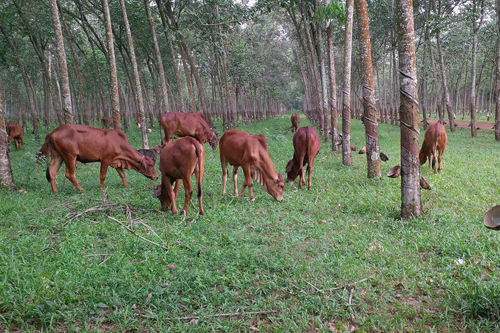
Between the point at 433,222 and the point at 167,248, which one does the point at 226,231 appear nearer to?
the point at 167,248

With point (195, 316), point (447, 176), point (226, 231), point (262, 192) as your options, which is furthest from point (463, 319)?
point (447, 176)

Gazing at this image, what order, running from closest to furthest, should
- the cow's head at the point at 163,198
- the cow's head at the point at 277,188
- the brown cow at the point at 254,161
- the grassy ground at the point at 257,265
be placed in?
the grassy ground at the point at 257,265, the cow's head at the point at 163,198, the cow's head at the point at 277,188, the brown cow at the point at 254,161

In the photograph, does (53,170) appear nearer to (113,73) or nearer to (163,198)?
(163,198)

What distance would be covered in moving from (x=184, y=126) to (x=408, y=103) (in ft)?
30.8

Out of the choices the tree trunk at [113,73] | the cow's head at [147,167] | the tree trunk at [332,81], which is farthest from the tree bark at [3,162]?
the tree trunk at [332,81]

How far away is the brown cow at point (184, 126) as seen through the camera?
13.4 m

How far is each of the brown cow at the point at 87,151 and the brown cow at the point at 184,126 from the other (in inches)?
162

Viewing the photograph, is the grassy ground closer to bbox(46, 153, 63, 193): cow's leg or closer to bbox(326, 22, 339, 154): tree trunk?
bbox(46, 153, 63, 193): cow's leg

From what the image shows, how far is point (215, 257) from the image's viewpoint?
15.6ft

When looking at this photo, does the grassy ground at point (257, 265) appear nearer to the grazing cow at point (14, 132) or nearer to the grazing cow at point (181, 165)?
the grazing cow at point (181, 165)

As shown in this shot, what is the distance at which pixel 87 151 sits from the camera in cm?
854

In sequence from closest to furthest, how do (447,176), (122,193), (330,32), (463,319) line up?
(463,319) < (122,193) < (447,176) < (330,32)

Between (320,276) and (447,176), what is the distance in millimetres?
6710

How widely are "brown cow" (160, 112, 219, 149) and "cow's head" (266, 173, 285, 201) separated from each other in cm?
671
